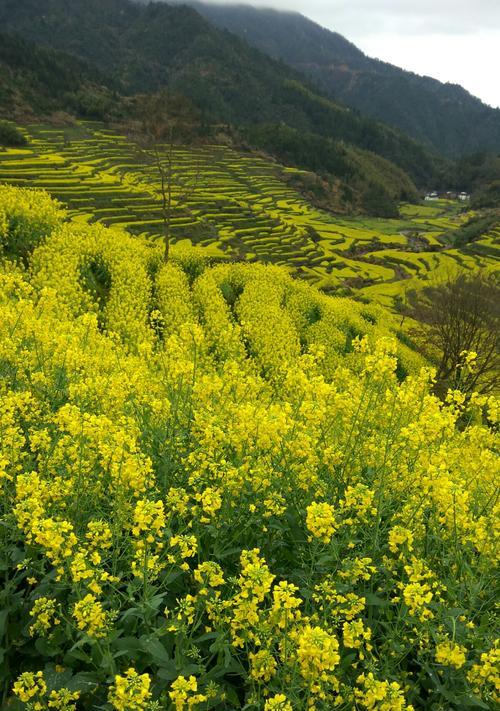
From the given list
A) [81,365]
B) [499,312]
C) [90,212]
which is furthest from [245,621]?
[90,212]

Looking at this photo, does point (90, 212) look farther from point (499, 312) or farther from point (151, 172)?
point (499, 312)

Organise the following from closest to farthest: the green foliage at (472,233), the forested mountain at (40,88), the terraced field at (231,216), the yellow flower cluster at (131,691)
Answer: the yellow flower cluster at (131,691) → the terraced field at (231,216) → the green foliage at (472,233) → the forested mountain at (40,88)

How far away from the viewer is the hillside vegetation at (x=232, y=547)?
258 centimetres

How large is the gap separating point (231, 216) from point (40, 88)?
53315mm

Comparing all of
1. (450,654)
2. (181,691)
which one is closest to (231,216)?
(450,654)

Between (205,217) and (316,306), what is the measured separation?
37.3 meters

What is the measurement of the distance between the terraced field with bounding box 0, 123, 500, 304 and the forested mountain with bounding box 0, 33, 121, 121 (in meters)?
7.37

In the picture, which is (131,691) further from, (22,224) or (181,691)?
(22,224)

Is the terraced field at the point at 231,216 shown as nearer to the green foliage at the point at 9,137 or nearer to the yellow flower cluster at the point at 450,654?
the green foliage at the point at 9,137

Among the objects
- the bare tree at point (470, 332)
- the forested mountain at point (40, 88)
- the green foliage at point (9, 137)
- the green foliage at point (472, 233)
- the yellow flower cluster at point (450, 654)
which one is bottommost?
the bare tree at point (470, 332)

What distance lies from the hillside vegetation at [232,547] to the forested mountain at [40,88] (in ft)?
277

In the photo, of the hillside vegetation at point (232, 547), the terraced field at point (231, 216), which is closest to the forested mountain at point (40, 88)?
the terraced field at point (231, 216)

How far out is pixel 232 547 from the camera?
3.55 meters

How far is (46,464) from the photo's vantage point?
156 inches
